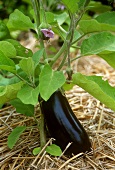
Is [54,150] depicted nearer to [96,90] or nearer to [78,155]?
[78,155]

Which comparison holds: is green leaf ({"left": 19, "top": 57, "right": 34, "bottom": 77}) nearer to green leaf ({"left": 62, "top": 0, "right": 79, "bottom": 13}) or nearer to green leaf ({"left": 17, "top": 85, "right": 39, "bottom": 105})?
green leaf ({"left": 17, "top": 85, "right": 39, "bottom": 105})

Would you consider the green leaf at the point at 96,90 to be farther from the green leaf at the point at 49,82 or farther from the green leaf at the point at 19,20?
the green leaf at the point at 19,20

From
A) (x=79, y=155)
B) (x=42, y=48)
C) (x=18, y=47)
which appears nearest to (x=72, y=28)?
(x=42, y=48)

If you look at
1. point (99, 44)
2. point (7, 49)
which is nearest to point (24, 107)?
point (7, 49)

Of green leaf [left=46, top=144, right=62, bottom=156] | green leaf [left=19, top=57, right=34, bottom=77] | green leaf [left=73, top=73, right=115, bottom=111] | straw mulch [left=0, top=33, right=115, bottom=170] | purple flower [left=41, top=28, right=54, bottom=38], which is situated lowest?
straw mulch [left=0, top=33, right=115, bottom=170]

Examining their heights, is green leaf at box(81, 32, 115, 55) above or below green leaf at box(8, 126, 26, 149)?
above

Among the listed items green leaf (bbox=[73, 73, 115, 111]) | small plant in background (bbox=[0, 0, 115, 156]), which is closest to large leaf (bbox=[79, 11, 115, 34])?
small plant in background (bbox=[0, 0, 115, 156])

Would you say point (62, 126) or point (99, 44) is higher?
point (99, 44)
